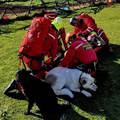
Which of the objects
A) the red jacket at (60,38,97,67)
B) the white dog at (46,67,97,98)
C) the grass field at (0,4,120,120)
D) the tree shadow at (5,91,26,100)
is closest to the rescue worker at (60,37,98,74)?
the red jacket at (60,38,97,67)

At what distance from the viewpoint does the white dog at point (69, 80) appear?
32.5 ft

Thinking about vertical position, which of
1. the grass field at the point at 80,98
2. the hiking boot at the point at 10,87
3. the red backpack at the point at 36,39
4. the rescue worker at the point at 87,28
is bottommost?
the grass field at the point at 80,98

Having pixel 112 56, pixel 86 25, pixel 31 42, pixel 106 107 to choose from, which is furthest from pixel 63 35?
pixel 106 107

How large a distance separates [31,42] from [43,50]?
564 mm

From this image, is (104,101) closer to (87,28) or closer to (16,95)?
(16,95)

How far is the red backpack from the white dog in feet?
2.43

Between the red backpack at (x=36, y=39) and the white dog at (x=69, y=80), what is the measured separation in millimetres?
740

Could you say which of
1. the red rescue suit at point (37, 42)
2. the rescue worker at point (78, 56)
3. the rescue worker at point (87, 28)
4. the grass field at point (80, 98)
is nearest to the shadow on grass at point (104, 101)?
the grass field at point (80, 98)

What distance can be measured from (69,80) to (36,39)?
1410 mm

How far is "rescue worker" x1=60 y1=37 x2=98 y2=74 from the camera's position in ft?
34.1

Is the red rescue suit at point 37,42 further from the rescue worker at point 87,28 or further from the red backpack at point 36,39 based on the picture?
the rescue worker at point 87,28

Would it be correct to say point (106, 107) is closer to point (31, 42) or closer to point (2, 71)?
point (31, 42)

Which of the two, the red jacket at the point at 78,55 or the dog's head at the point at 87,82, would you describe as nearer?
the dog's head at the point at 87,82

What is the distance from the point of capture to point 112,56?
1358 cm
